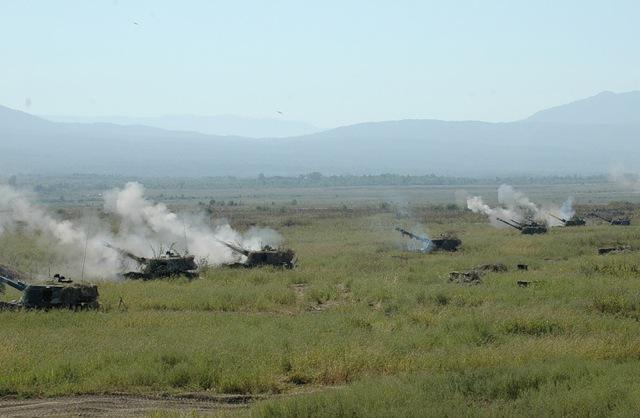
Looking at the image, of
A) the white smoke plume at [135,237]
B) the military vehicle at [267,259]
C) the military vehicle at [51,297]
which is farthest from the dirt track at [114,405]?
the military vehicle at [267,259]

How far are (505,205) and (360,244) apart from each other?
38.7 metres

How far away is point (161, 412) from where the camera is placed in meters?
16.4

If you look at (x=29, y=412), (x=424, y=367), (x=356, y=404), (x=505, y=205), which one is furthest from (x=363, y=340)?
(x=505, y=205)

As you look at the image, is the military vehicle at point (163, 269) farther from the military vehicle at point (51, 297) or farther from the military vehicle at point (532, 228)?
the military vehicle at point (532, 228)

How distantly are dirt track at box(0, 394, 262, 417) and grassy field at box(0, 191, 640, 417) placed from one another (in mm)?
518

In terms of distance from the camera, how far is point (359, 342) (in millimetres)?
22484

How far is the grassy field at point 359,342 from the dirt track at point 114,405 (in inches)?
20.4

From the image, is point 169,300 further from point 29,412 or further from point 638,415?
point 638,415

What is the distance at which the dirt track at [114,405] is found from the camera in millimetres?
16703

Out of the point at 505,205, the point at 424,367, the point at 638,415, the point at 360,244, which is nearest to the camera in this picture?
the point at 638,415

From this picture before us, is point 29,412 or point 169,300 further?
point 169,300

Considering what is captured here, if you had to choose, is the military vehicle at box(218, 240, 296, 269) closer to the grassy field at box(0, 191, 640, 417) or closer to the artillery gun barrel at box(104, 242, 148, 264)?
the grassy field at box(0, 191, 640, 417)

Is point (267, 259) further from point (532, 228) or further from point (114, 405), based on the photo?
point (532, 228)

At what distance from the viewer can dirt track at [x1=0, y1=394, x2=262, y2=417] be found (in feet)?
54.8
